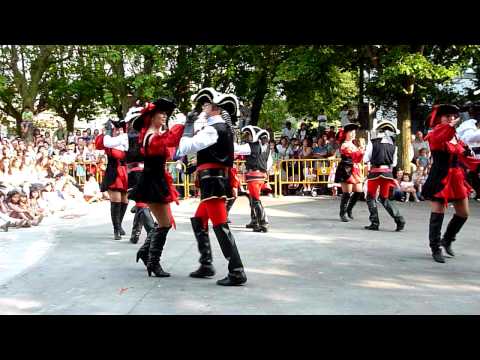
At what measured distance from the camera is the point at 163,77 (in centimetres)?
2159

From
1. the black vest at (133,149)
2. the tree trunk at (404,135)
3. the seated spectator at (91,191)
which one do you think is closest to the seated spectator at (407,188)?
the tree trunk at (404,135)

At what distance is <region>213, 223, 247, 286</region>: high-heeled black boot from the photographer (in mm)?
6211

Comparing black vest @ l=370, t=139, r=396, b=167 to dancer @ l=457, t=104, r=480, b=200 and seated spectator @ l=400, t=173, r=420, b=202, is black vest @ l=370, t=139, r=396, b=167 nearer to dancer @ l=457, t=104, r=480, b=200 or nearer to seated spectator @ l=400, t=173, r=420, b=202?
dancer @ l=457, t=104, r=480, b=200

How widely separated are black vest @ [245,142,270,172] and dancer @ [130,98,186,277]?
3.53m

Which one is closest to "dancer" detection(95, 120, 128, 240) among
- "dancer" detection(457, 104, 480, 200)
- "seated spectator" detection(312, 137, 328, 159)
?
"dancer" detection(457, 104, 480, 200)

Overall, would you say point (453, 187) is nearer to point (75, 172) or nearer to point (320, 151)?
point (320, 151)

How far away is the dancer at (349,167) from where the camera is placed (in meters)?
11.1

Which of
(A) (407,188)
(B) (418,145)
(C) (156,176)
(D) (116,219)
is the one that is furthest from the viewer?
(B) (418,145)

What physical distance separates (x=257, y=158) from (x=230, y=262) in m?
4.11

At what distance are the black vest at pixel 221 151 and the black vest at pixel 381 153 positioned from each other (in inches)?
170

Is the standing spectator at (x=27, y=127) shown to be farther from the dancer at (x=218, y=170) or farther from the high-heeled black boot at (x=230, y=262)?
the high-heeled black boot at (x=230, y=262)

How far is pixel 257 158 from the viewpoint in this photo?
33.3ft

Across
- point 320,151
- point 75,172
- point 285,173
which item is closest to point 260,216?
point 285,173
